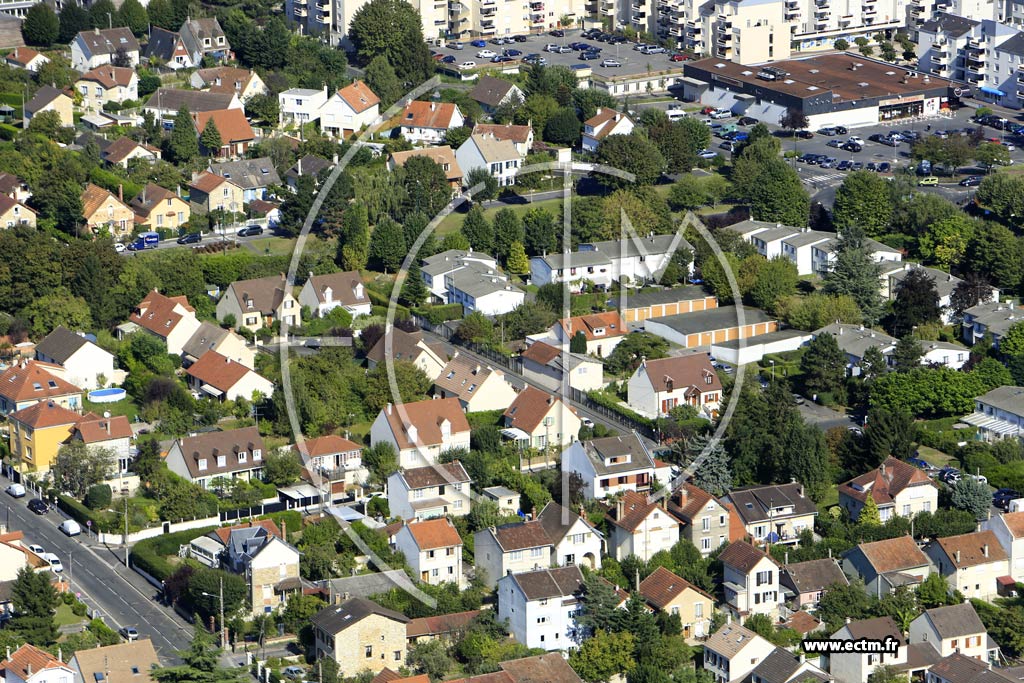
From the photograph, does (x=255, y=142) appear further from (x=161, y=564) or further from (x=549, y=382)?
(x=161, y=564)

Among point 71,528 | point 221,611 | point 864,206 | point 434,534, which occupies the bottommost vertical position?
point 221,611

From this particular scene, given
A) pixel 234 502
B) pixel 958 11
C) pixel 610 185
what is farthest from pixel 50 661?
pixel 958 11

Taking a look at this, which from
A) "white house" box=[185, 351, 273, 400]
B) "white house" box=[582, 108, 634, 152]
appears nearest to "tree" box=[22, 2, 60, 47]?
"white house" box=[582, 108, 634, 152]

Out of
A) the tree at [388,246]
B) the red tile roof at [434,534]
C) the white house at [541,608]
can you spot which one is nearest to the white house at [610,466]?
the red tile roof at [434,534]

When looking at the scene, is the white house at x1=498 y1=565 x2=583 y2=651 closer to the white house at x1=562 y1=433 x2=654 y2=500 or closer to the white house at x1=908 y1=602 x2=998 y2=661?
the white house at x1=562 y1=433 x2=654 y2=500

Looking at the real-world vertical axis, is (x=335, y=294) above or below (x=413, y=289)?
above

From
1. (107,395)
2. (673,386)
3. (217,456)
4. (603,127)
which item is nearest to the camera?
(217,456)

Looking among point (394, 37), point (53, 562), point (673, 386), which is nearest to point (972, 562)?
point (673, 386)

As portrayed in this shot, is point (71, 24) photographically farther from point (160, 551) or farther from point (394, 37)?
point (160, 551)
